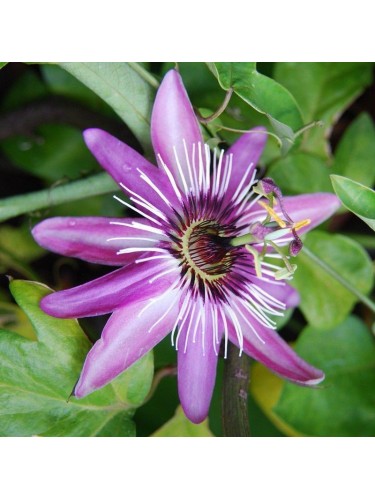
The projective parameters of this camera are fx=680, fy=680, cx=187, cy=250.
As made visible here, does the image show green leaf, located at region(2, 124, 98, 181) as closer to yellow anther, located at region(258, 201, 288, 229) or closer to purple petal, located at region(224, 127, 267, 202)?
purple petal, located at region(224, 127, 267, 202)

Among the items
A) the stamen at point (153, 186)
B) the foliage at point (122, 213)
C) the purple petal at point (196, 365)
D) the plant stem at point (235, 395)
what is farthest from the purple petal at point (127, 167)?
the plant stem at point (235, 395)

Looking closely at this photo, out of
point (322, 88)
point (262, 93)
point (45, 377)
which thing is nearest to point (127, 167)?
point (262, 93)

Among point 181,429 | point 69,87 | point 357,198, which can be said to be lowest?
point 181,429

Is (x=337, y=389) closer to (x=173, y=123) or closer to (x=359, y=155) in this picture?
(x=359, y=155)

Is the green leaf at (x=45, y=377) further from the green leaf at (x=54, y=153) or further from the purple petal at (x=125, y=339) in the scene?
the green leaf at (x=54, y=153)

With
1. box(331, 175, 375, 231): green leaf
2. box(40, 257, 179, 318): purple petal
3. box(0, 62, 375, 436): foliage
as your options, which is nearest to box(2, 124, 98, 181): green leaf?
box(0, 62, 375, 436): foliage

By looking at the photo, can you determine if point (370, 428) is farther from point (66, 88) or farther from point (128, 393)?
point (66, 88)
